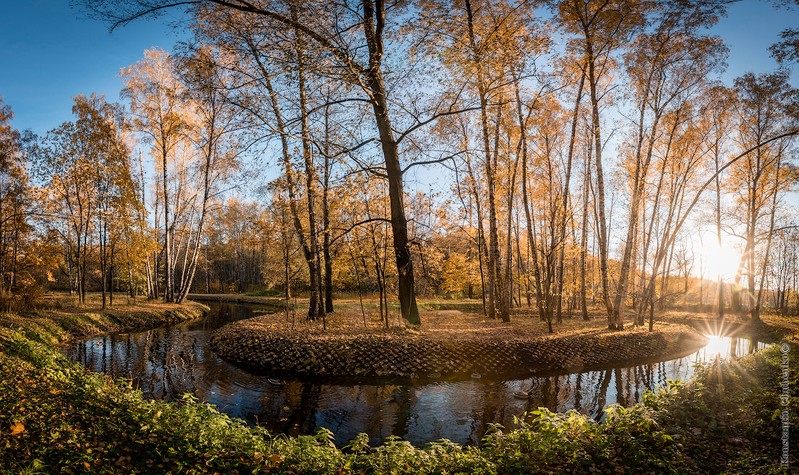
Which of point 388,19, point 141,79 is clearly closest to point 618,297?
point 388,19

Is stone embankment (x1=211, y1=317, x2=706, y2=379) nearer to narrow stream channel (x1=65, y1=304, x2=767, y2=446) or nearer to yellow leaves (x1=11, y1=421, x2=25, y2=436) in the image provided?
narrow stream channel (x1=65, y1=304, x2=767, y2=446)

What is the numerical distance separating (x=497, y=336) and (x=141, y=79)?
22.4 metres

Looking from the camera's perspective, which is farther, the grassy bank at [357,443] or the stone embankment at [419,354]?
the stone embankment at [419,354]

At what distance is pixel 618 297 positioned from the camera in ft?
49.2

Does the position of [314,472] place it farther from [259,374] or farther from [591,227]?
[591,227]

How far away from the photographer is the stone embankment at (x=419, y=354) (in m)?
10.3

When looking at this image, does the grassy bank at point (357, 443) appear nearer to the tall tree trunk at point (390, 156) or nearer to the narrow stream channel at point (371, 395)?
the narrow stream channel at point (371, 395)

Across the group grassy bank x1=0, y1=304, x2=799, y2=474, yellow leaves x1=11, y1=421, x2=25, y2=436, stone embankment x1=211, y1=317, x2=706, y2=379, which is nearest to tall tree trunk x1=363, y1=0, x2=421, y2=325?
stone embankment x1=211, y1=317, x2=706, y2=379

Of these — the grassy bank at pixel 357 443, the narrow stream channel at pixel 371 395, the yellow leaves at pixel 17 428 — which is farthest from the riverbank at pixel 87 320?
the yellow leaves at pixel 17 428

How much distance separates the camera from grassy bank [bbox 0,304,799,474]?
4055 millimetres

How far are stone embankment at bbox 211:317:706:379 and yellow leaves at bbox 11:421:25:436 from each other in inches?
248

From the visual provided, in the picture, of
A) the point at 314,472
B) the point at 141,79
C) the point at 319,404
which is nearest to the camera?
the point at 314,472

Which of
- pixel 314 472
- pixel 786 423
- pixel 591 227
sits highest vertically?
pixel 591 227

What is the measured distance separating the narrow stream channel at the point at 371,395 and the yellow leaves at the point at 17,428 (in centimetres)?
351
